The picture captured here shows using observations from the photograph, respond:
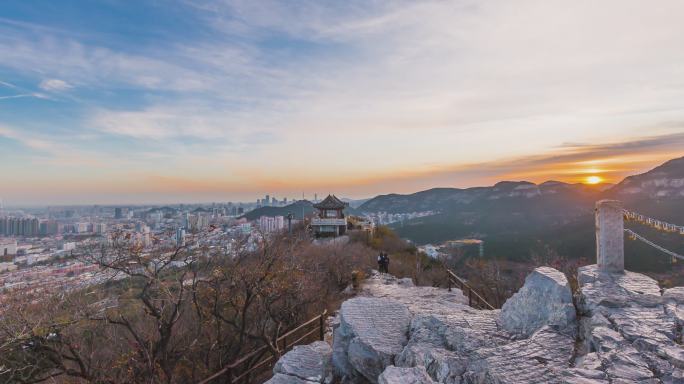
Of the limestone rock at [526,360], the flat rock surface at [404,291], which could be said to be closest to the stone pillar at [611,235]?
the limestone rock at [526,360]

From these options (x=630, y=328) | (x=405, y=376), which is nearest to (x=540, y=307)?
(x=630, y=328)

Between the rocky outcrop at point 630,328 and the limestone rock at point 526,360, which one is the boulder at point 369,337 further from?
the rocky outcrop at point 630,328

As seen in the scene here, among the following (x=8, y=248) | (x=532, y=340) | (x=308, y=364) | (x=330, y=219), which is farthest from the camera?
(x=330, y=219)

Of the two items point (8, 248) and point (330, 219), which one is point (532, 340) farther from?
point (330, 219)

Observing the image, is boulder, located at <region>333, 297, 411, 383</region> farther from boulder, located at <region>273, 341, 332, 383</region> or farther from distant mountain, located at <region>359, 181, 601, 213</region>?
distant mountain, located at <region>359, 181, 601, 213</region>

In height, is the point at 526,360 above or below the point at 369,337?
above

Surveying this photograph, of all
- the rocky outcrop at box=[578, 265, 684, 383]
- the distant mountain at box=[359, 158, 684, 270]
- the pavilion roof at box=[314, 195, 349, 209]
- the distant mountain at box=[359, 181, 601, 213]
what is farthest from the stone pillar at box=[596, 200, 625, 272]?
the distant mountain at box=[359, 181, 601, 213]
